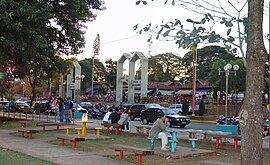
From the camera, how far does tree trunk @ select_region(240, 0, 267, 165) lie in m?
5.88

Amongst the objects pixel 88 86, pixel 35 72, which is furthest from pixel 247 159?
pixel 88 86

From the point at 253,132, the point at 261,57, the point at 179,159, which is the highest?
the point at 261,57

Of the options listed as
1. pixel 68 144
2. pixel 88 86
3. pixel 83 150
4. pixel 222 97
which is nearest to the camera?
pixel 83 150

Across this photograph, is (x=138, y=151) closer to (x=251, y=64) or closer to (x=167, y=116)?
(x=251, y=64)

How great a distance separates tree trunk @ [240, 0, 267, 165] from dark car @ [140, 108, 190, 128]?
70.6ft

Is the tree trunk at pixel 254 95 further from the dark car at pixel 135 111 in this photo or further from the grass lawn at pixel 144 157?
the dark car at pixel 135 111

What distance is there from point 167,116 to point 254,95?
22133 mm

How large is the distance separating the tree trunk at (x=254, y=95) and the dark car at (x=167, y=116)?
2151 centimetres

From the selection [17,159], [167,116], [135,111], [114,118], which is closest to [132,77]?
[135,111]

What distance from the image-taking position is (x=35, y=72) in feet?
72.5

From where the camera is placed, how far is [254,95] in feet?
19.4

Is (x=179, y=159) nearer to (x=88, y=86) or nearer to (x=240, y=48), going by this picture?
(x=240, y=48)

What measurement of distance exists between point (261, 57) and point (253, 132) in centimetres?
123

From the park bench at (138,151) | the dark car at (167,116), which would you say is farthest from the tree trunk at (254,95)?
the dark car at (167,116)
